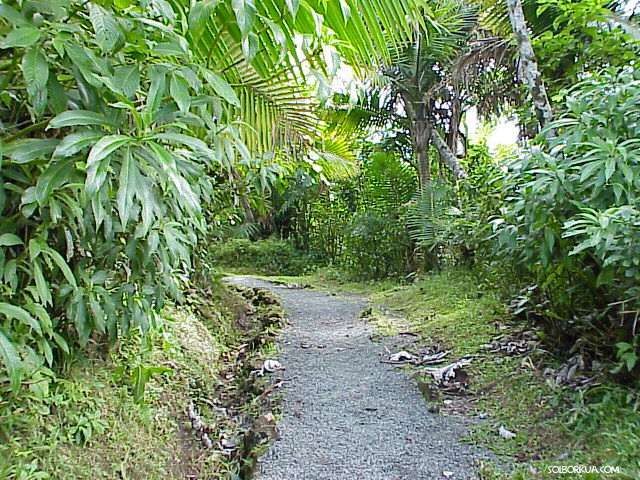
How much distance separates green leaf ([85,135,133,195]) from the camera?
0.98 metres

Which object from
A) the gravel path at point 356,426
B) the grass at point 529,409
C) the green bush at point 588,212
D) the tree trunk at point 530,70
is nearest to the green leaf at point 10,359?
the gravel path at point 356,426

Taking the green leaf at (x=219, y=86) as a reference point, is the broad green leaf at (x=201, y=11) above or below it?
above

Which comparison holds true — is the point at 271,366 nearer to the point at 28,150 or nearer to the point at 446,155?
the point at 28,150

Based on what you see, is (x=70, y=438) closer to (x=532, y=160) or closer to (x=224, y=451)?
(x=224, y=451)

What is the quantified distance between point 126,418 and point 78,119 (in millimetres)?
1614

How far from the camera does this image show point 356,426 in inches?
102

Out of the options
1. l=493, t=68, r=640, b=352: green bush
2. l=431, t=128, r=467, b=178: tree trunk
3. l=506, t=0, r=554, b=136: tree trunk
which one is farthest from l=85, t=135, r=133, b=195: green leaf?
l=431, t=128, r=467, b=178: tree trunk

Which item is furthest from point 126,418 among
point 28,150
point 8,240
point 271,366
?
point 28,150

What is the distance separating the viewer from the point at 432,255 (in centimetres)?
692

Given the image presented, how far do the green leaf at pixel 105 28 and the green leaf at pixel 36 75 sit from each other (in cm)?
12

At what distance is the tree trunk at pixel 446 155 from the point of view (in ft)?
21.5

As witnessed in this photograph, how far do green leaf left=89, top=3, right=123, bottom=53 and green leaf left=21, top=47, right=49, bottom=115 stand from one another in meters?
0.12

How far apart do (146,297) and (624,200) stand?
1951mm

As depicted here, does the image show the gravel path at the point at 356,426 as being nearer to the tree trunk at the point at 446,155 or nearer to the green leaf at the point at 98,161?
the green leaf at the point at 98,161
